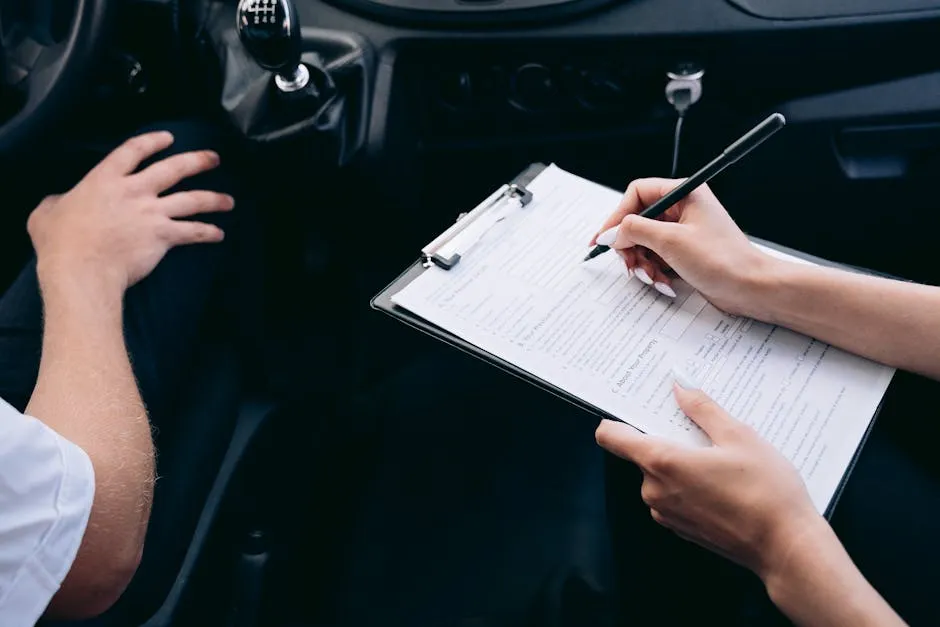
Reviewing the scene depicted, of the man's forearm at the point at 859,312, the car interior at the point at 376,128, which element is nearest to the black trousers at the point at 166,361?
the car interior at the point at 376,128

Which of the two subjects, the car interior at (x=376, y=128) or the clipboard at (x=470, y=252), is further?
the car interior at (x=376, y=128)

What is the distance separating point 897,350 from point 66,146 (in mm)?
853

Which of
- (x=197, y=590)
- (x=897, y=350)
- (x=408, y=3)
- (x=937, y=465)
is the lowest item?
(x=197, y=590)

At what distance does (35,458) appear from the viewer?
471 millimetres

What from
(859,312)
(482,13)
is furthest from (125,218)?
(859,312)

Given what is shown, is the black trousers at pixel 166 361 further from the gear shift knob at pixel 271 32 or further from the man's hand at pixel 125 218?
the gear shift knob at pixel 271 32

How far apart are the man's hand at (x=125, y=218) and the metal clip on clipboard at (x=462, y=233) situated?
0.28m

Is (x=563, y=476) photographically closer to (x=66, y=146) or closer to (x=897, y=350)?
(x=897, y=350)

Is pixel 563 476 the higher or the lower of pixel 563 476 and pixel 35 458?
the lower

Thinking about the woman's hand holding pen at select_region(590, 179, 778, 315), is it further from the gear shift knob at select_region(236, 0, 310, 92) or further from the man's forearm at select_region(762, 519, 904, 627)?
the gear shift knob at select_region(236, 0, 310, 92)

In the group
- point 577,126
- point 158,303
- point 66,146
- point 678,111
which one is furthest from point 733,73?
point 66,146

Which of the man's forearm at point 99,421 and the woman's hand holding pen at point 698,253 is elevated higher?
the woman's hand holding pen at point 698,253

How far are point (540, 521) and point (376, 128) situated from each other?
466 millimetres

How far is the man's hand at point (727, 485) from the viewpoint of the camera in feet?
1.56
